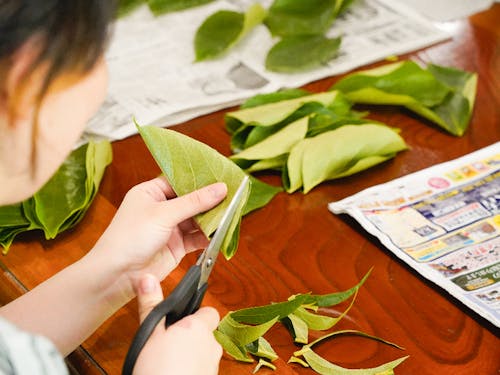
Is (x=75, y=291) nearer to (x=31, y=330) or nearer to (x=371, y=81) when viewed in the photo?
(x=31, y=330)

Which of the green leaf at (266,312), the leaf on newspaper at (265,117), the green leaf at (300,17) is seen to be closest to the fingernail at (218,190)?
the green leaf at (266,312)

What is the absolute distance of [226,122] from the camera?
3.19ft

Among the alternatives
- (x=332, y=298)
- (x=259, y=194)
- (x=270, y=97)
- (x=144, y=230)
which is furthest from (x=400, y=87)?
(x=144, y=230)

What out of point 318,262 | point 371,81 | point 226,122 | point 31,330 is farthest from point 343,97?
point 31,330

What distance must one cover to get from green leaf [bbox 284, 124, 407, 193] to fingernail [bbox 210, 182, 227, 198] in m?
0.20

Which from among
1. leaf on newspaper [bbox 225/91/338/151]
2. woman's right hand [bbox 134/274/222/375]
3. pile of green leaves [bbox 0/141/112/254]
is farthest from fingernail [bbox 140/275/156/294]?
leaf on newspaper [bbox 225/91/338/151]

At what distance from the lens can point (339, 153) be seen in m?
0.89

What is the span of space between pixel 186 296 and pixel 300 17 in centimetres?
72

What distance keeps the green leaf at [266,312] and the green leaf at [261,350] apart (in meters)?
0.02

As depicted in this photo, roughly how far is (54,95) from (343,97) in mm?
559

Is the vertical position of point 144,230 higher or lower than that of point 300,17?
higher

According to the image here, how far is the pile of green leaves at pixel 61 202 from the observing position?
2.61 feet

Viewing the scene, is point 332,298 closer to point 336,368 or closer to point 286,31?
point 336,368

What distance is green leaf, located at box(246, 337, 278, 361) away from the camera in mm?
666
